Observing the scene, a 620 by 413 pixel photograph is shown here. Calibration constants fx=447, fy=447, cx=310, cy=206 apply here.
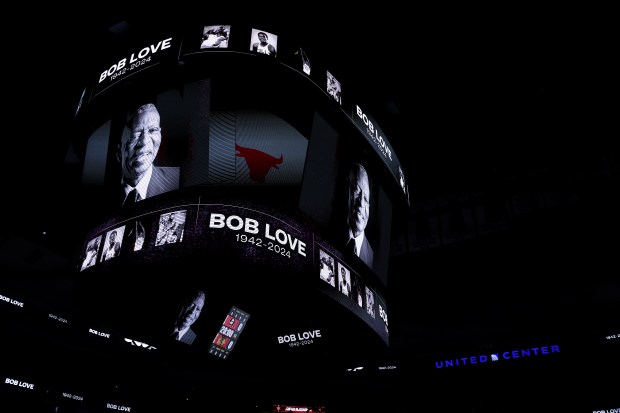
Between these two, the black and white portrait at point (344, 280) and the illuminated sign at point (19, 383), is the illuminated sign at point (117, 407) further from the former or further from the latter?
the black and white portrait at point (344, 280)

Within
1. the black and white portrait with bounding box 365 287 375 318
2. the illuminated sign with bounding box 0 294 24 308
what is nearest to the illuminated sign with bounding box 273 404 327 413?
the black and white portrait with bounding box 365 287 375 318

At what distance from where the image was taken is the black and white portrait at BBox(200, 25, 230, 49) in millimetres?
5082

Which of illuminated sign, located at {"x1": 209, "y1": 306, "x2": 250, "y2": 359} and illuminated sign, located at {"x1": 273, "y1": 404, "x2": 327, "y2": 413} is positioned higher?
illuminated sign, located at {"x1": 209, "y1": 306, "x2": 250, "y2": 359}

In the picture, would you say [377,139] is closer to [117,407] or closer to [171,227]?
[171,227]

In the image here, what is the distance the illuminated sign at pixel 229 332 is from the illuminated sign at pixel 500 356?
4.87 m

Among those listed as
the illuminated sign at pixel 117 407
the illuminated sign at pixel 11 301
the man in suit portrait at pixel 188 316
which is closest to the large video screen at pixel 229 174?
the man in suit portrait at pixel 188 316

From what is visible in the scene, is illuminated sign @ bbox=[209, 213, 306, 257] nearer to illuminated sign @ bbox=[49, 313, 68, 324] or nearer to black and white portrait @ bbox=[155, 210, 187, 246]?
black and white portrait @ bbox=[155, 210, 187, 246]

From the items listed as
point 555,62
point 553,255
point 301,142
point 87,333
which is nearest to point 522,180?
point 553,255

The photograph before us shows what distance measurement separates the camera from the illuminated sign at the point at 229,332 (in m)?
8.16

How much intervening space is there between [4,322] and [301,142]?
23.6 ft

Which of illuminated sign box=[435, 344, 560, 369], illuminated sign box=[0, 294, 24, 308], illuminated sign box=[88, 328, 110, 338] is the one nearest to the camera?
illuminated sign box=[0, 294, 24, 308]

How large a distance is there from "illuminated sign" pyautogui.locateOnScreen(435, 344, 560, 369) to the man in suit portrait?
19.2ft

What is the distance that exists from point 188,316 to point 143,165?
3.45 m

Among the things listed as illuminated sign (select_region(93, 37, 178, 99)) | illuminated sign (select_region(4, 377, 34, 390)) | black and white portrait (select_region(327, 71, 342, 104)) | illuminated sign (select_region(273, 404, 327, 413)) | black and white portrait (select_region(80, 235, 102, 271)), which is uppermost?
black and white portrait (select_region(327, 71, 342, 104))
